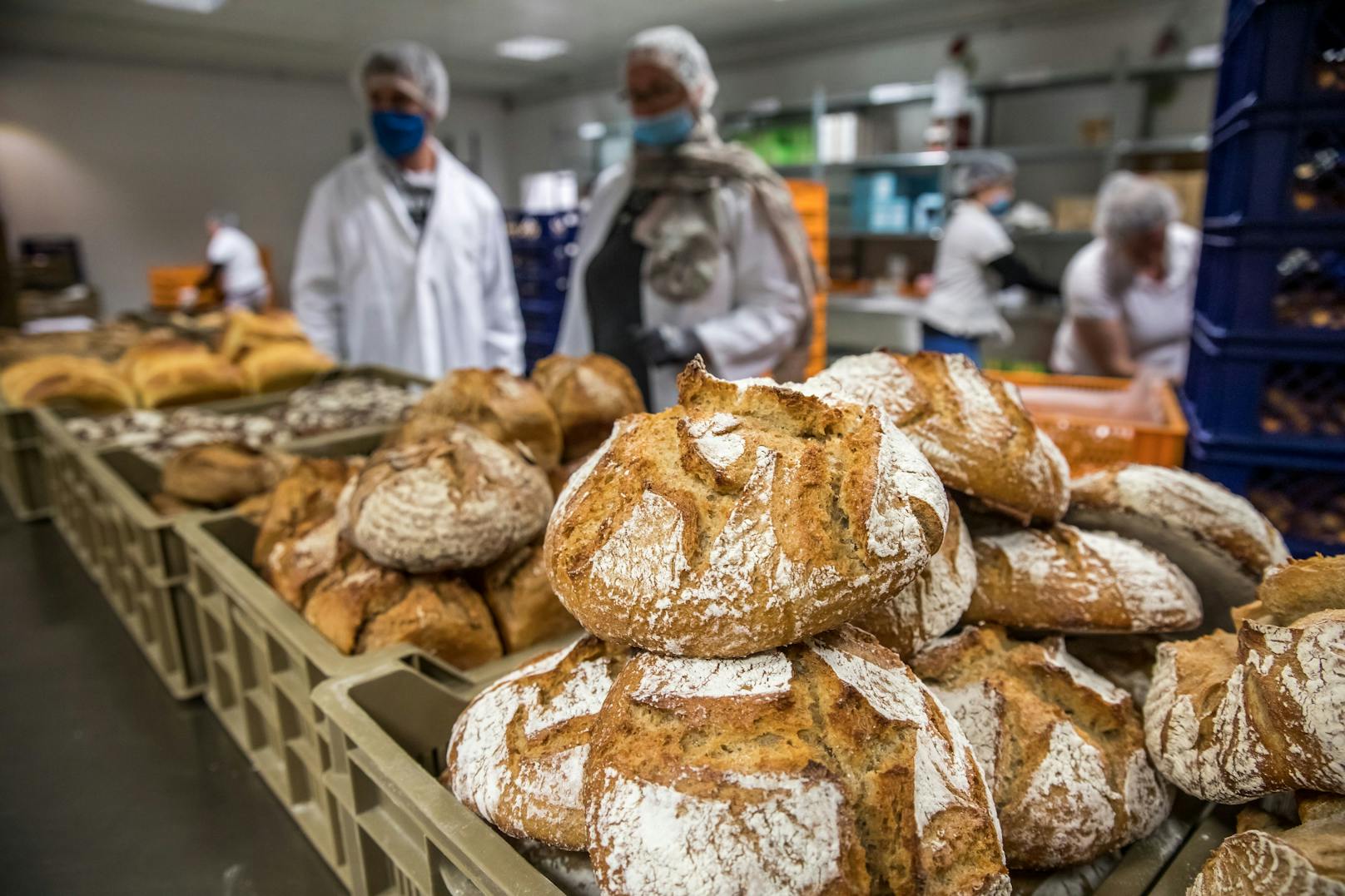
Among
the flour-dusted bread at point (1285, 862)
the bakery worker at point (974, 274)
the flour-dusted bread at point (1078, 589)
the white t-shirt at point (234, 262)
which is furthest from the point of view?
the white t-shirt at point (234, 262)

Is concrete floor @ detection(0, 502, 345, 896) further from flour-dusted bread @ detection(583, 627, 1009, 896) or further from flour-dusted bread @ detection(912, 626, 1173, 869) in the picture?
flour-dusted bread @ detection(912, 626, 1173, 869)

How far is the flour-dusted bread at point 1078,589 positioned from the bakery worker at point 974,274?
380 centimetres

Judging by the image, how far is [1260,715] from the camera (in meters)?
0.68

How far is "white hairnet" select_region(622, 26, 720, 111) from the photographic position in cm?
264

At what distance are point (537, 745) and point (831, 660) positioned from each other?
307mm

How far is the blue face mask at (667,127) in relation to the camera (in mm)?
2713

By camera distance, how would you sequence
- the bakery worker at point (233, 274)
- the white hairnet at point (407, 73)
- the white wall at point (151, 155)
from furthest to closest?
the white wall at point (151, 155)
the bakery worker at point (233, 274)
the white hairnet at point (407, 73)

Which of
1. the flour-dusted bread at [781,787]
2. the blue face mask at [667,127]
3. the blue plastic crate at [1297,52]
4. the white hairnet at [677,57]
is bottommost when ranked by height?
the flour-dusted bread at [781,787]

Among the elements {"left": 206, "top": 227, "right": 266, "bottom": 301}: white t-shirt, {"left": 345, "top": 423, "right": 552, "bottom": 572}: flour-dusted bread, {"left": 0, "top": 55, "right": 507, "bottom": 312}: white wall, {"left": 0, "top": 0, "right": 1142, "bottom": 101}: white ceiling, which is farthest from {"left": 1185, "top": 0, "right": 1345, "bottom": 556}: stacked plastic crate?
{"left": 0, "top": 55, "right": 507, "bottom": 312}: white wall

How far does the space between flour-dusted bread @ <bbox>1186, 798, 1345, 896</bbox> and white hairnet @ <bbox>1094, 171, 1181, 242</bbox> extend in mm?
3448

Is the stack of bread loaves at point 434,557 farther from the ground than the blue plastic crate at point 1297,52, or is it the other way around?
the blue plastic crate at point 1297,52

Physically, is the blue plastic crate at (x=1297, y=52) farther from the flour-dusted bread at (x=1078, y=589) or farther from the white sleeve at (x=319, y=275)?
the white sleeve at (x=319, y=275)

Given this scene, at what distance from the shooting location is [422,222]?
3453 mm

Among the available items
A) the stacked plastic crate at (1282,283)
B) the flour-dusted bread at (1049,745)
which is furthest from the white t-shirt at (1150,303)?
the flour-dusted bread at (1049,745)
